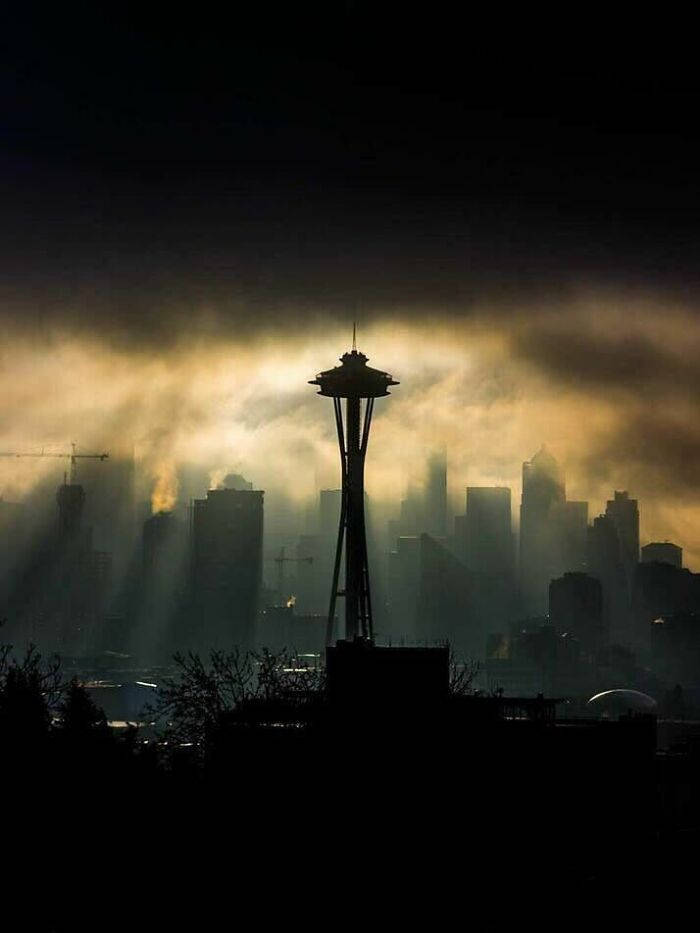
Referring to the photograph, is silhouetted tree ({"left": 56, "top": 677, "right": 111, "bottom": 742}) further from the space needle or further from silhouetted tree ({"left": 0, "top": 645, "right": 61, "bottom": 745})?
the space needle

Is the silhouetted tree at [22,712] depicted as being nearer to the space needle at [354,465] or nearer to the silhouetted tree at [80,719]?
the silhouetted tree at [80,719]

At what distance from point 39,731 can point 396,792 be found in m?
15.2

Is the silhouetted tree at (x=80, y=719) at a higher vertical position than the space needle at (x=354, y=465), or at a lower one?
lower

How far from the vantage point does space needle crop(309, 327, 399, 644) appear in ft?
598

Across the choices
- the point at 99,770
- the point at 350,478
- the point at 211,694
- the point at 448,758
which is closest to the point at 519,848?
the point at 448,758

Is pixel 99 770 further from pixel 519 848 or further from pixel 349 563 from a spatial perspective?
pixel 349 563

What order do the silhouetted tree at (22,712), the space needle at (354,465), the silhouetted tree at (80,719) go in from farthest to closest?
the space needle at (354,465)
the silhouetted tree at (80,719)
the silhouetted tree at (22,712)

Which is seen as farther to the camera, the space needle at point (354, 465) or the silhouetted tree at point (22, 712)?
the space needle at point (354, 465)

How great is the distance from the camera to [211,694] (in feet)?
351

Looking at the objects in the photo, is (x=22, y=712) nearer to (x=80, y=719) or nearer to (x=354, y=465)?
(x=80, y=719)

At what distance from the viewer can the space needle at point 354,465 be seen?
182m

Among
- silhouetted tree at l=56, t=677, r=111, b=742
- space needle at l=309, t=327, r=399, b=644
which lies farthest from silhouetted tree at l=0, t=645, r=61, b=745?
space needle at l=309, t=327, r=399, b=644

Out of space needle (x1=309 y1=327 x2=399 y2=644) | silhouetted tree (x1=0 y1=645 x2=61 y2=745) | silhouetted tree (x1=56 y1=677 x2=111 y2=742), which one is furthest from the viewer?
space needle (x1=309 y1=327 x2=399 y2=644)

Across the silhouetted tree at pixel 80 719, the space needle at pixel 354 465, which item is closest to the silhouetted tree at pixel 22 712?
the silhouetted tree at pixel 80 719
